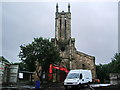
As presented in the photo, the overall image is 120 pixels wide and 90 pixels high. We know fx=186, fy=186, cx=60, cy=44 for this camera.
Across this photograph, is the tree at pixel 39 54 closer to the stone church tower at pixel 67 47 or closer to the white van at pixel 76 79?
the stone church tower at pixel 67 47

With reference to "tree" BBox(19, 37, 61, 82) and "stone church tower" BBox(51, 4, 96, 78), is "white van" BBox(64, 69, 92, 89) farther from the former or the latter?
"stone church tower" BBox(51, 4, 96, 78)

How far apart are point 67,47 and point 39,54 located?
12408 millimetres

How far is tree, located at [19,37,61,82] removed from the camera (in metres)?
34.7

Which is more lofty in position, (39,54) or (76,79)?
(39,54)

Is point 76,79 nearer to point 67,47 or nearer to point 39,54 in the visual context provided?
point 39,54

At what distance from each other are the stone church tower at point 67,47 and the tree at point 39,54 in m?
8.87

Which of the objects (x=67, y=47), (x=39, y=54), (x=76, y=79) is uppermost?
(x=67, y=47)

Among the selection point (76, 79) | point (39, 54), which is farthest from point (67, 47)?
point (76, 79)

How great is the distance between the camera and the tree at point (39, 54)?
34.7 meters

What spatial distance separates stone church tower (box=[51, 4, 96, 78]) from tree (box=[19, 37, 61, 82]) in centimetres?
887

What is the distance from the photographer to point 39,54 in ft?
114

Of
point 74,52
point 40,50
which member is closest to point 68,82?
point 40,50

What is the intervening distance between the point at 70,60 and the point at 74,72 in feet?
67.0

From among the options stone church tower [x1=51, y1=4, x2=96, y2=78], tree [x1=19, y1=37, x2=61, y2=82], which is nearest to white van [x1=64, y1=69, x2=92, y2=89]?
tree [x1=19, y1=37, x2=61, y2=82]
